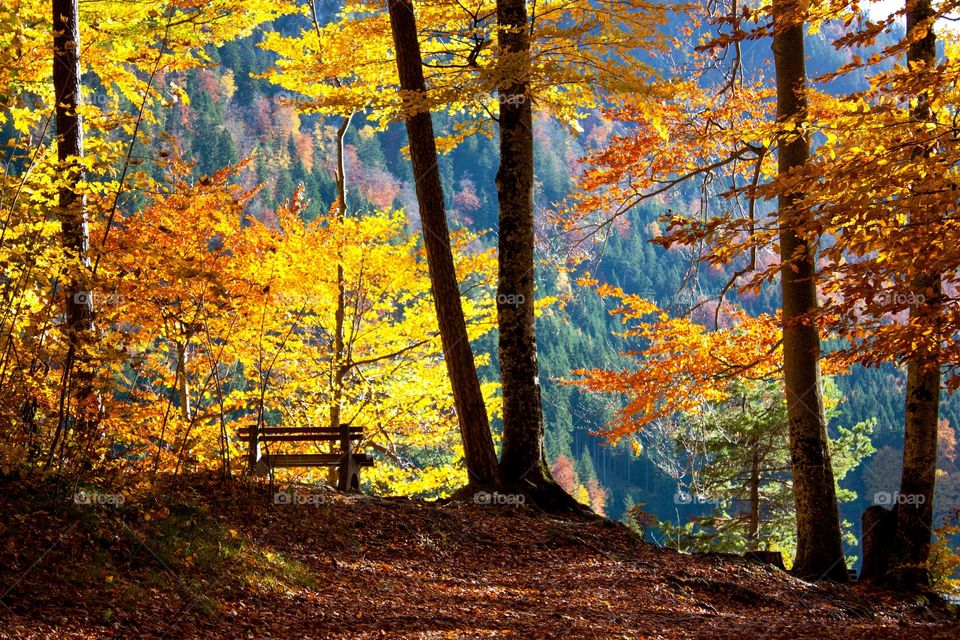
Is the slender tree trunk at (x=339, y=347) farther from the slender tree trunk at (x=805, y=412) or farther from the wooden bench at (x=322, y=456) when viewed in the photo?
the slender tree trunk at (x=805, y=412)

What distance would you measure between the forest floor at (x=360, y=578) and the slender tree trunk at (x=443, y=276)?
59 cm

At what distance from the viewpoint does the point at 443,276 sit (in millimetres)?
7594

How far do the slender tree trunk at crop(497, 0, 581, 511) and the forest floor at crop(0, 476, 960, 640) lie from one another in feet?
2.29

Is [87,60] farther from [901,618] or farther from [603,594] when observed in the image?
[901,618]

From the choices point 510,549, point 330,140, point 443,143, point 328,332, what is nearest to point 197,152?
point 330,140

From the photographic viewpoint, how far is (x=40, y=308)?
4.71m

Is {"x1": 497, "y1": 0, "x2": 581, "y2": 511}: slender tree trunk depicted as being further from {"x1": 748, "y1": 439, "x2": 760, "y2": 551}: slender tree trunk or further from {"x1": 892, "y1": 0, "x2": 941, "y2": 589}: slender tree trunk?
{"x1": 748, "y1": 439, "x2": 760, "y2": 551}: slender tree trunk

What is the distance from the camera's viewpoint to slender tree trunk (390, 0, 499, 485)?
750 cm

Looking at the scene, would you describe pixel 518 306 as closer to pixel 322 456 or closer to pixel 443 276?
pixel 443 276

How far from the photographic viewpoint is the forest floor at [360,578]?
373cm

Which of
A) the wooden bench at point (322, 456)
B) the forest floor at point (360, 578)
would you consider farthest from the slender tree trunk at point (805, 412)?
the wooden bench at point (322, 456)

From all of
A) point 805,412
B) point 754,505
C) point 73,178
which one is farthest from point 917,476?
point 754,505

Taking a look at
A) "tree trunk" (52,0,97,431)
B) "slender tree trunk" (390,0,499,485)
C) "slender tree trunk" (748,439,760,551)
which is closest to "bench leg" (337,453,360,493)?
"slender tree trunk" (390,0,499,485)

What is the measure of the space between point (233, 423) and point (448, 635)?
8.09 meters
